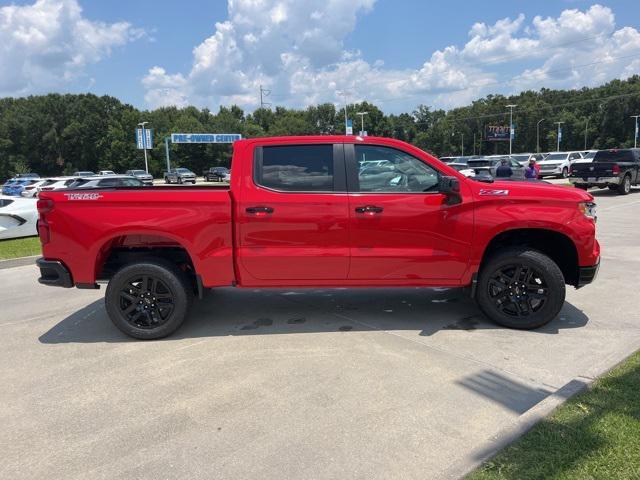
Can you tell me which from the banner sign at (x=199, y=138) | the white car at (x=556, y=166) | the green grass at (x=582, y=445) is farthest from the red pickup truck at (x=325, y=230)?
the banner sign at (x=199, y=138)

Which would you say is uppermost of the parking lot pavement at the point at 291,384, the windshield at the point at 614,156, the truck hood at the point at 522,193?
the windshield at the point at 614,156

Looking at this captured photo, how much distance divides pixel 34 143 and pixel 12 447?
3761 inches

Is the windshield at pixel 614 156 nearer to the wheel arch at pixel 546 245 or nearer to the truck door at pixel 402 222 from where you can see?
the wheel arch at pixel 546 245

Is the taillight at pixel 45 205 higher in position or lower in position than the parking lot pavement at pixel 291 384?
higher

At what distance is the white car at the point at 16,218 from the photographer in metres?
12.4

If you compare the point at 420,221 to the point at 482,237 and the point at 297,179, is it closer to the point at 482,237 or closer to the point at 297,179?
the point at 482,237

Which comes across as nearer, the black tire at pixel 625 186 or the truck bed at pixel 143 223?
the truck bed at pixel 143 223

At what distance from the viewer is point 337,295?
6359mm

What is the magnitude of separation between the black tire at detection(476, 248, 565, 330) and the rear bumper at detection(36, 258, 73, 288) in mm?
4093

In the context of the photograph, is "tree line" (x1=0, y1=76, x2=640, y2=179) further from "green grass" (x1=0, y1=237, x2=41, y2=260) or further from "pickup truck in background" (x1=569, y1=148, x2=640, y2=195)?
"green grass" (x1=0, y1=237, x2=41, y2=260)

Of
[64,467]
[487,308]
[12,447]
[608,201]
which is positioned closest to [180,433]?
[64,467]

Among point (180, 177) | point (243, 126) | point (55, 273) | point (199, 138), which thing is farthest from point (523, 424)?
point (243, 126)

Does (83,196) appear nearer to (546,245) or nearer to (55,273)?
(55,273)

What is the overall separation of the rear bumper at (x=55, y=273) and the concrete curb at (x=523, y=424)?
397 centimetres
